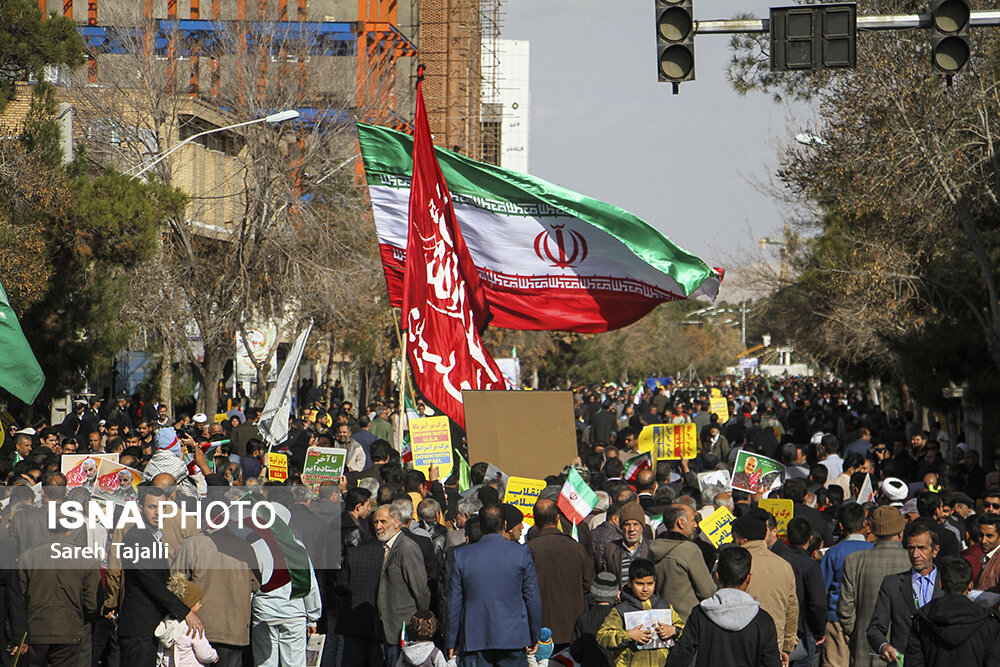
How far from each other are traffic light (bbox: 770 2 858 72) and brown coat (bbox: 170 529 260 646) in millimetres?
5188

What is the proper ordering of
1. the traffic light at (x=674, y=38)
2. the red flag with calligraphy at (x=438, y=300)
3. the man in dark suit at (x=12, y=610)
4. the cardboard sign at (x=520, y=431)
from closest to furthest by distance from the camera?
the man in dark suit at (x=12, y=610) → the traffic light at (x=674, y=38) → the cardboard sign at (x=520, y=431) → the red flag with calligraphy at (x=438, y=300)

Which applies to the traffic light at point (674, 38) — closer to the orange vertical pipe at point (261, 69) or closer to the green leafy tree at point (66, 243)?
the green leafy tree at point (66, 243)

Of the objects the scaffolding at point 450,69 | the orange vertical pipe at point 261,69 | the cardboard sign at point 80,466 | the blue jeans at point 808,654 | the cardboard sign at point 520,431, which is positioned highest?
the scaffolding at point 450,69

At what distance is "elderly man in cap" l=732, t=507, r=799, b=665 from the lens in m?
7.67

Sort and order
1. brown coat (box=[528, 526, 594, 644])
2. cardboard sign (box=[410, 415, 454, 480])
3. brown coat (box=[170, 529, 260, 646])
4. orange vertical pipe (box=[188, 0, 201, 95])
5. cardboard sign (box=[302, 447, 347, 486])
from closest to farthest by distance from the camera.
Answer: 1. brown coat (box=[170, 529, 260, 646])
2. brown coat (box=[528, 526, 594, 644])
3. cardboard sign (box=[302, 447, 347, 486])
4. cardboard sign (box=[410, 415, 454, 480])
5. orange vertical pipe (box=[188, 0, 201, 95])

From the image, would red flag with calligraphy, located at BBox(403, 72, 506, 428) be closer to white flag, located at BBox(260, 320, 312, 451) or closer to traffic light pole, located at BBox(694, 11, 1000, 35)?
white flag, located at BBox(260, 320, 312, 451)

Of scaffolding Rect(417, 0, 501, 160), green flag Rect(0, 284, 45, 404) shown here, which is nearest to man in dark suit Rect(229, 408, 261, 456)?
green flag Rect(0, 284, 45, 404)

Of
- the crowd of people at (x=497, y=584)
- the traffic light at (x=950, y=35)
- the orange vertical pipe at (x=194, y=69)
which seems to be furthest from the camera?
the orange vertical pipe at (x=194, y=69)

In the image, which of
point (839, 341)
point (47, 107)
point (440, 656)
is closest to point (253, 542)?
point (440, 656)

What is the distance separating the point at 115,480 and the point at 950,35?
26.6ft

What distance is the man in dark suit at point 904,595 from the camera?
734 centimetres

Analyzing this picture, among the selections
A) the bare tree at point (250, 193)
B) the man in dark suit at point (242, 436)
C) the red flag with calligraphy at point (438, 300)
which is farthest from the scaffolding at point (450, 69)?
the red flag with calligraphy at point (438, 300)

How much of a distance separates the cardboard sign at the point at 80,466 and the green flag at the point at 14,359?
3.04 ft

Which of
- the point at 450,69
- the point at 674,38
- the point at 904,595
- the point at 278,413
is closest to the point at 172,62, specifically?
the point at 278,413
